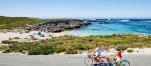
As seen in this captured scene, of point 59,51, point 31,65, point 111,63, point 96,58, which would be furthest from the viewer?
point 59,51

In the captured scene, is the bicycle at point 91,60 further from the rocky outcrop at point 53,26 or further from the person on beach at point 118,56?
the rocky outcrop at point 53,26

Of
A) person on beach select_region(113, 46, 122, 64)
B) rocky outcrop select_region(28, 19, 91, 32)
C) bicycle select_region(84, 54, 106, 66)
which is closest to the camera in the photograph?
person on beach select_region(113, 46, 122, 64)

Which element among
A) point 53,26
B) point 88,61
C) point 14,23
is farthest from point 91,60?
point 14,23

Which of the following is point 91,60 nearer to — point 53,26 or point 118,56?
point 118,56

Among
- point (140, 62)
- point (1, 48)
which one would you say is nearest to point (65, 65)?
point (140, 62)

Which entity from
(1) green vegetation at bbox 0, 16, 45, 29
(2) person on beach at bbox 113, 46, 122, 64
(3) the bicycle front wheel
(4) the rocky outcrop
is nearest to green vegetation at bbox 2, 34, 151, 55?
(3) the bicycle front wheel

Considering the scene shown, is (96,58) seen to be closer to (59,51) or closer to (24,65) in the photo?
(24,65)

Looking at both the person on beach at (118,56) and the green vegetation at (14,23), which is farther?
the green vegetation at (14,23)

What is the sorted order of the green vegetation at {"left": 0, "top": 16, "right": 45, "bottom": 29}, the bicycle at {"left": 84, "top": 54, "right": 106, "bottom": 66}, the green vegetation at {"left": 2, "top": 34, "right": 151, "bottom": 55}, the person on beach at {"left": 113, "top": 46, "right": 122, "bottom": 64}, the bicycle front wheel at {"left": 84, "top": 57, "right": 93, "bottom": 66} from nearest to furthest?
the person on beach at {"left": 113, "top": 46, "right": 122, "bottom": 64} → the bicycle at {"left": 84, "top": 54, "right": 106, "bottom": 66} → the bicycle front wheel at {"left": 84, "top": 57, "right": 93, "bottom": 66} → the green vegetation at {"left": 2, "top": 34, "right": 151, "bottom": 55} → the green vegetation at {"left": 0, "top": 16, "right": 45, "bottom": 29}

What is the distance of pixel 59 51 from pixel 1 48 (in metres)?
8.67

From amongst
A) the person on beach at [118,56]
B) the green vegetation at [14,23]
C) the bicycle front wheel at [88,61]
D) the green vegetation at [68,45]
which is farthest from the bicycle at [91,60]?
the green vegetation at [14,23]

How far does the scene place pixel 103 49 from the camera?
24.5 meters

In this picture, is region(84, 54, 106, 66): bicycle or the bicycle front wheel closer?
region(84, 54, 106, 66): bicycle

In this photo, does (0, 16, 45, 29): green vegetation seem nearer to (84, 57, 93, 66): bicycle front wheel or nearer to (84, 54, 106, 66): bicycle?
(84, 57, 93, 66): bicycle front wheel
